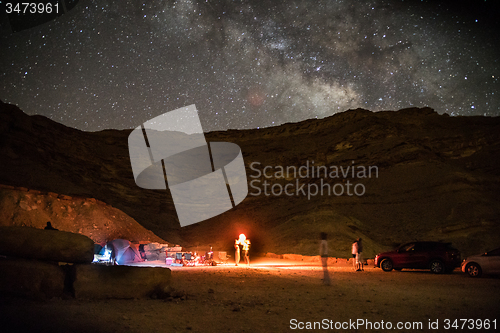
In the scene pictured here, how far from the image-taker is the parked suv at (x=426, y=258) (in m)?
15.8

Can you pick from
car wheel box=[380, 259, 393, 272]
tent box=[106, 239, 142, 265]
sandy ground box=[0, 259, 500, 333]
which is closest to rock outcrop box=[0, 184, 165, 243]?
tent box=[106, 239, 142, 265]

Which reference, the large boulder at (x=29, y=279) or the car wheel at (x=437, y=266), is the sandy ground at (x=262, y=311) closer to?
the large boulder at (x=29, y=279)

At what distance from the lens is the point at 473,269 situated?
47.2ft

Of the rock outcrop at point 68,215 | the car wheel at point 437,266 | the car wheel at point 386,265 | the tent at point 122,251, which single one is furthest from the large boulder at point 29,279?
the rock outcrop at point 68,215

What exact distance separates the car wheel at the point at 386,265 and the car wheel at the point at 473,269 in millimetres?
3916

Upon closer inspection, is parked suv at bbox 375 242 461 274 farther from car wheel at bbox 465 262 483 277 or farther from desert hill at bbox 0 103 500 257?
desert hill at bbox 0 103 500 257

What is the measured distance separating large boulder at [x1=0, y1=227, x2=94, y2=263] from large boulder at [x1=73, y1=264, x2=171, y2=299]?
17.9 inches

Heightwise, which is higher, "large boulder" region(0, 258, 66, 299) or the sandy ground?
"large boulder" region(0, 258, 66, 299)

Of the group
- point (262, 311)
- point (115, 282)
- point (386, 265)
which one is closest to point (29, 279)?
point (115, 282)

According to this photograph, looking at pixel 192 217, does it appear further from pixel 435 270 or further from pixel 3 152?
pixel 435 270

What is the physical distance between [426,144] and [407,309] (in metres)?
43.8

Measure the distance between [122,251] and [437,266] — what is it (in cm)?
2206

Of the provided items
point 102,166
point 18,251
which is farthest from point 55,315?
point 102,166

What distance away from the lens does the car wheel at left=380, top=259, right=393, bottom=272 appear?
17.7 meters
